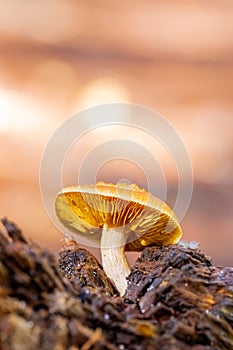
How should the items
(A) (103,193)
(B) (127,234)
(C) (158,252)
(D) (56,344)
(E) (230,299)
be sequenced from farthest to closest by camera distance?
1. (B) (127,234)
2. (A) (103,193)
3. (C) (158,252)
4. (E) (230,299)
5. (D) (56,344)

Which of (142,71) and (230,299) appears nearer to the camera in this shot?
(230,299)

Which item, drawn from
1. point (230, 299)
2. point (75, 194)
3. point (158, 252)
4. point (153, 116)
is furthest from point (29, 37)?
point (230, 299)

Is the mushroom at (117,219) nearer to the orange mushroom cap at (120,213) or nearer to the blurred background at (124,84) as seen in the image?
the orange mushroom cap at (120,213)

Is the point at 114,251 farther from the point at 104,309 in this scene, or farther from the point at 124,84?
the point at 124,84

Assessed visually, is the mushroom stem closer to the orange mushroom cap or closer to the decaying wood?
the orange mushroom cap

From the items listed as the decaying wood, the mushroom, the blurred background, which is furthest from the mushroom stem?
the blurred background

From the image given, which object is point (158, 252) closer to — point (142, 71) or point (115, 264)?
point (115, 264)

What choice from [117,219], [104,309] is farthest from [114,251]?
[104,309]
